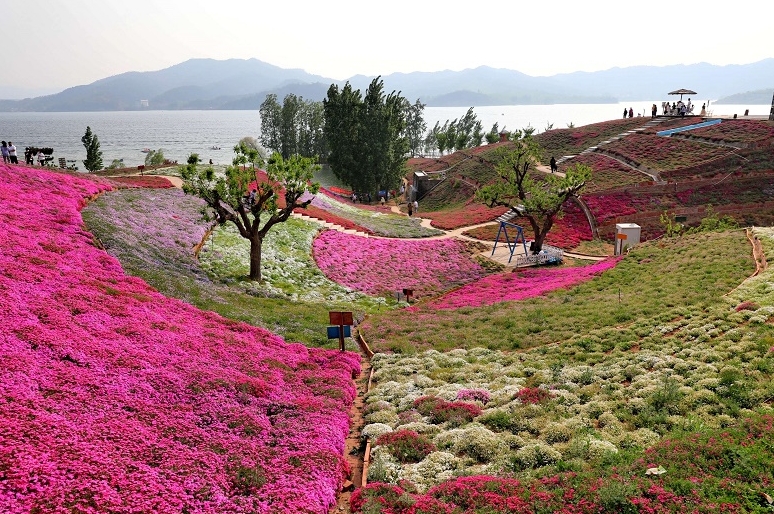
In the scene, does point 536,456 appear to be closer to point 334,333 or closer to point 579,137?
point 334,333

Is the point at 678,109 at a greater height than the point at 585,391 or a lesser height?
greater

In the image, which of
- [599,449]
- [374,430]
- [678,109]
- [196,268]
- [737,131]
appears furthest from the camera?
[678,109]

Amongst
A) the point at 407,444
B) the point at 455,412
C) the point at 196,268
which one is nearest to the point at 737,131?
the point at 455,412

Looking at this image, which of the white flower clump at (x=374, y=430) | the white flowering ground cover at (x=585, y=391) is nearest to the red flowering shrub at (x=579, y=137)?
the white flowering ground cover at (x=585, y=391)

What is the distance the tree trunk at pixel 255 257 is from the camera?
34438 millimetres

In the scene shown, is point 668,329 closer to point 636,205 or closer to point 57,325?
point 57,325

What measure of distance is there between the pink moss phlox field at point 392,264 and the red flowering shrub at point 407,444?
22625mm

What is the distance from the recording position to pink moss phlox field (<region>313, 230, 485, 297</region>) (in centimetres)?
4057

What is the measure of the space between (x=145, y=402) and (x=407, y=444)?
806 centimetres

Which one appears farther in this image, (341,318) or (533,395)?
(341,318)

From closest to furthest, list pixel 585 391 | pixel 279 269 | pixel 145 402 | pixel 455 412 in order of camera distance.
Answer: pixel 145 402 → pixel 455 412 → pixel 585 391 → pixel 279 269

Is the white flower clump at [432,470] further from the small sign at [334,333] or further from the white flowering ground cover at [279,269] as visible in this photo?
the white flowering ground cover at [279,269]

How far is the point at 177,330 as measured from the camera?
20.5 m

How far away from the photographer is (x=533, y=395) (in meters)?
17.9
